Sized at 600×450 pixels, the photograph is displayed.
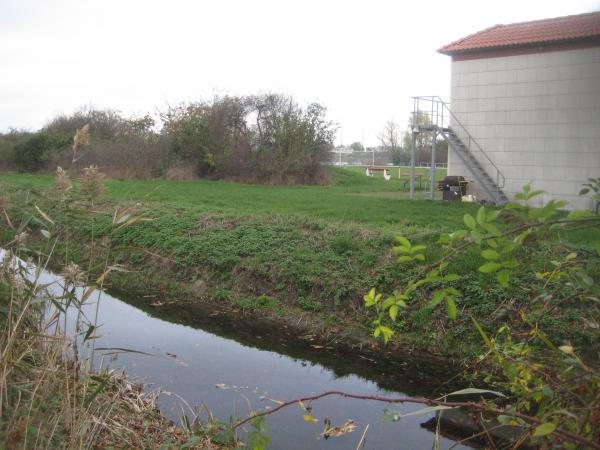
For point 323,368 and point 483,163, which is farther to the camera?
point 483,163

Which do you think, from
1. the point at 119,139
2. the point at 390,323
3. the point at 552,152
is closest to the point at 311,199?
the point at 552,152

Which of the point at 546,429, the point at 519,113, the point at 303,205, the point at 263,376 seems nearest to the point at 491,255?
the point at 546,429

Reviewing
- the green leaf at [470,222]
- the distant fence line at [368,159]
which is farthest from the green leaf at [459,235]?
the distant fence line at [368,159]

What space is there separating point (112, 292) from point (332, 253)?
3634 mm

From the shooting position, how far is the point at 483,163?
17.6m

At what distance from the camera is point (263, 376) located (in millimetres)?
6539

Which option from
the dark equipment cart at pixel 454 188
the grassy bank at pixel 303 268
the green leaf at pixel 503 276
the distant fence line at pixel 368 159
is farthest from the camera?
the distant fence line at pixel 368 159

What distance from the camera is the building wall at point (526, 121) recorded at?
1369cm

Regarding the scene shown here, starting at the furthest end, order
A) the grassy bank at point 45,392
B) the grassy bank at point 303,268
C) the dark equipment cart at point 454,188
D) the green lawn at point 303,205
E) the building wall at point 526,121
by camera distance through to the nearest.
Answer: the dark equipment cart at point 454,188
the building wall at point 526,121
the green lawn at point 303,205
the grassy bank at point 303,268
the grassy bank at point 45,392

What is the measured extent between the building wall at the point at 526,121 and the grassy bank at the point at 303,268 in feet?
10.3

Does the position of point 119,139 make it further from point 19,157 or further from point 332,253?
point 332,253

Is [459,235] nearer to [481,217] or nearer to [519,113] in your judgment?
[481,217]

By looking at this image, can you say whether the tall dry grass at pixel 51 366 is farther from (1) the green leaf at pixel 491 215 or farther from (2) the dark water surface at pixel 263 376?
(1) the green leaf at pixel 491 215

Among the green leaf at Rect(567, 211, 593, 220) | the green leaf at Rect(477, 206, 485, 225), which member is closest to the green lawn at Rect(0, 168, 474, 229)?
the green leaf at Rect(477, 206, 485, 225)
